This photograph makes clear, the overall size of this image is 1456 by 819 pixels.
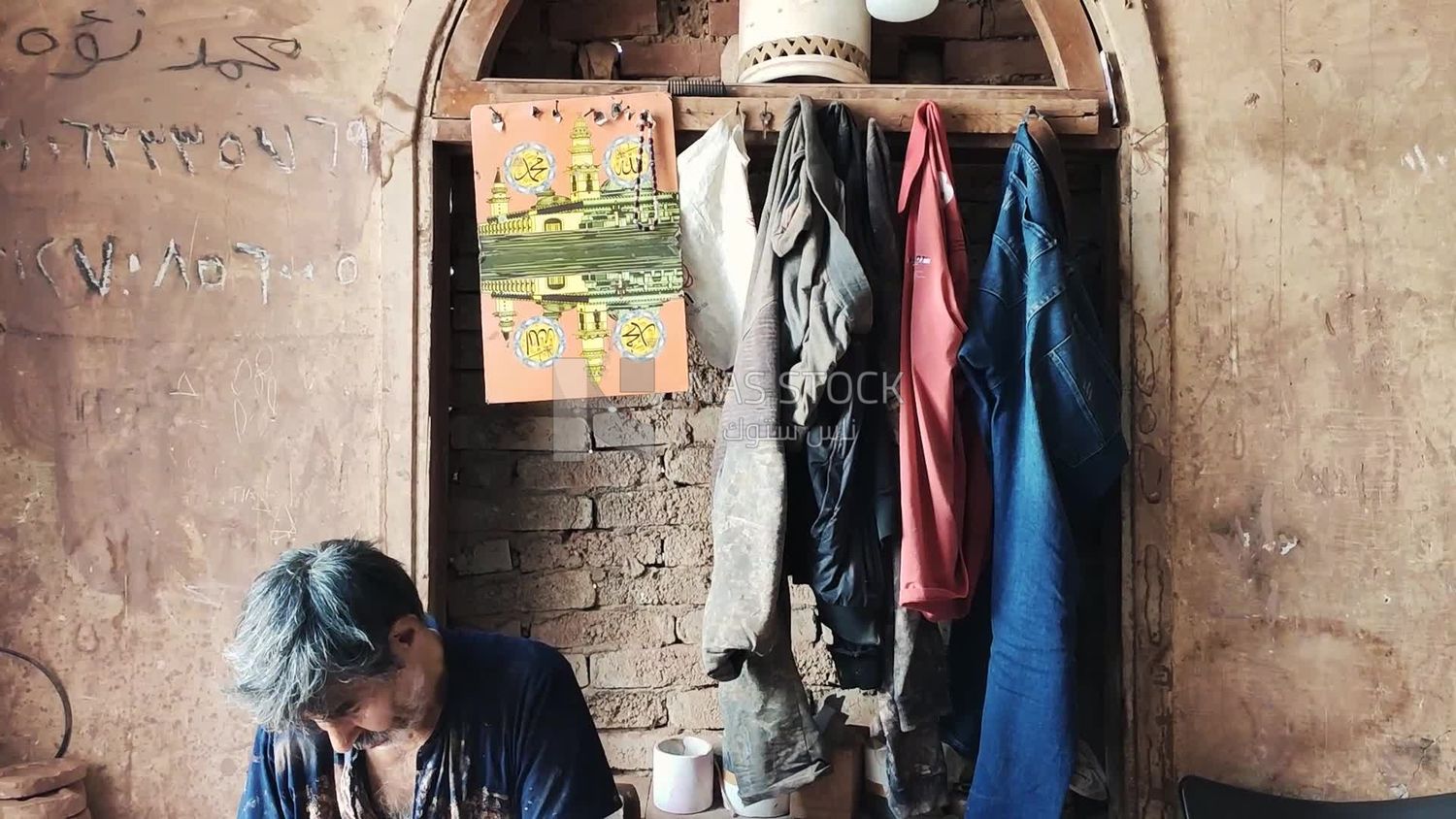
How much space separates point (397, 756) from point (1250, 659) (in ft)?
4.94

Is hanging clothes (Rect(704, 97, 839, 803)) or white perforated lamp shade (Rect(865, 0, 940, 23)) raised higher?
white perforated lamp shade (Rect(865, 0, 940, 23))

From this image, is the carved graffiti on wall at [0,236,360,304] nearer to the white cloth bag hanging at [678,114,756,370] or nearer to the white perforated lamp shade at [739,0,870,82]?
the white cloth bag hanging at [678,114,756,370]

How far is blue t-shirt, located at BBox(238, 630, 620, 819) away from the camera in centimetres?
128

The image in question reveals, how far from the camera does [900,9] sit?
1.71 m

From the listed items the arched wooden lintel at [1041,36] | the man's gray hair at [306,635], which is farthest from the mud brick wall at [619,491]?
the man's gray hair at [306,635]

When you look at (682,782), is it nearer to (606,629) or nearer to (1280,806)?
(606,629)

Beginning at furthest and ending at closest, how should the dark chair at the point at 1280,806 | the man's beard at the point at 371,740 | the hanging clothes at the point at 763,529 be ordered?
1. the dark chair at the point at 1280,806
2. the hanging clothes at the point at 763,529
3. the man's beard at the point at 371,740

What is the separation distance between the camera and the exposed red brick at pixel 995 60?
2004 millimetres

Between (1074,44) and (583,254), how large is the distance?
1011mm

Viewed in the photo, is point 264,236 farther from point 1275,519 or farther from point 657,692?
point 1275,519

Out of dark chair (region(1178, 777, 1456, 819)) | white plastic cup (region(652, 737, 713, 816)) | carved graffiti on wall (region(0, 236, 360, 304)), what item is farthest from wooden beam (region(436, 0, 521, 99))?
dark chair (region(1178, 777, 1456, 819))

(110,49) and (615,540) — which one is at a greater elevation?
(110,49)

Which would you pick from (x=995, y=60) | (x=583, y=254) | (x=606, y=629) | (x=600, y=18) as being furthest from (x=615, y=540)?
(x=995, y=60)

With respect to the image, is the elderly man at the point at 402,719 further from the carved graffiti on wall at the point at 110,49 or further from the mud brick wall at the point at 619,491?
the carved graffiti on wall at the point at 110,49
